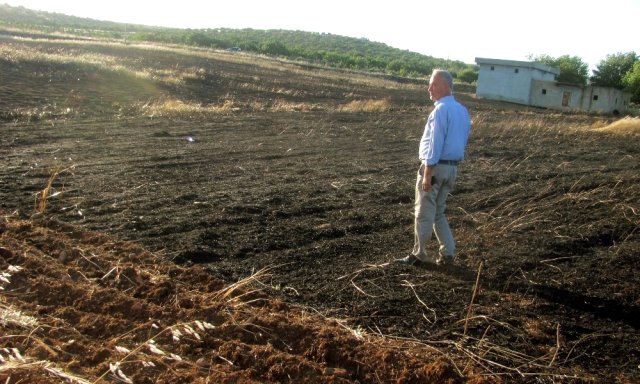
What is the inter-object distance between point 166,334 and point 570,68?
74255 mm

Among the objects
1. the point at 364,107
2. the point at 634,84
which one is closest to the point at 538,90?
the point at 634,84

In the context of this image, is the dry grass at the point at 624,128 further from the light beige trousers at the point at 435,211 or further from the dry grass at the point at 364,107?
the light beige trousers at the point at 435,211

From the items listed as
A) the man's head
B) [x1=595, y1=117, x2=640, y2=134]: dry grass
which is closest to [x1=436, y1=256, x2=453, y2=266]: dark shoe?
the man's head

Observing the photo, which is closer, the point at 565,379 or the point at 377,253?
the point at 565,379

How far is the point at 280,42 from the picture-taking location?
366 feet

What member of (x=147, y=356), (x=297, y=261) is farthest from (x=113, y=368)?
(x=297, y=261)

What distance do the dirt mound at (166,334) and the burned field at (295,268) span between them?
0.01 metres

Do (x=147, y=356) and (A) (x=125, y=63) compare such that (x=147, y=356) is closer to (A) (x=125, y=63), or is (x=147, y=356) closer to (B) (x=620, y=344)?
(B) (x=620, y=344)

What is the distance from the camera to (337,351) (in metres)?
3.88

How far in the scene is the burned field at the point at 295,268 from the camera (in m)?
3.79

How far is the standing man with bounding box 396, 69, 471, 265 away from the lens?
5.36 meters

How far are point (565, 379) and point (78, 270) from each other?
385cm

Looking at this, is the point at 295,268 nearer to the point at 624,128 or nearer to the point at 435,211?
the point at 435,211

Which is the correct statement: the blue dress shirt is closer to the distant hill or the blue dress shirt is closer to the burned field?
the burned field
